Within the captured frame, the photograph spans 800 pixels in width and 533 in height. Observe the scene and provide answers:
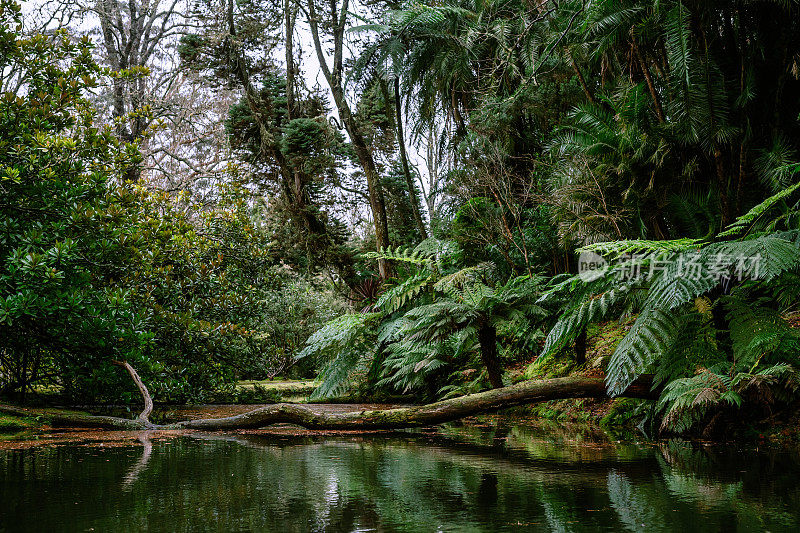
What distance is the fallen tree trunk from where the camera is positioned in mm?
3994

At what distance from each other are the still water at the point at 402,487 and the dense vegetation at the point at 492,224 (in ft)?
2.36

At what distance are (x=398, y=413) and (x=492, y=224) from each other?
3.99m

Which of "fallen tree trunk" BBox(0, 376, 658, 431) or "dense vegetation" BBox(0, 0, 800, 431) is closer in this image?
"dense vegetation" BBox(0, 0, 800, 431)

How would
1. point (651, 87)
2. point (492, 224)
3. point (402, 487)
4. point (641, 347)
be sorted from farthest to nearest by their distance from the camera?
point (492, 224)
point (651, 87)
point (641, 347)
point (402, 487)

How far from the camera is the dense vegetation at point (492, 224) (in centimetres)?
366

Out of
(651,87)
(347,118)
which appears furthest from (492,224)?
(347,118)

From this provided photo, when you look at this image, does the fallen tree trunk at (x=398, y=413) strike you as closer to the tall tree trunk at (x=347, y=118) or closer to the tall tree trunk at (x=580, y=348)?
the tall tree trunk at (x=580, y=348)

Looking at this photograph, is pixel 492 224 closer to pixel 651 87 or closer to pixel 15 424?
pixel 651 87

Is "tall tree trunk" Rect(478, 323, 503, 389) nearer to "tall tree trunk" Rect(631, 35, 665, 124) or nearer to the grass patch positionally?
"tall tree trunk" Rect(631, 35, 665, 124)

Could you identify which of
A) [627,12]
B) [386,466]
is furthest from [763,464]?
[627,12]

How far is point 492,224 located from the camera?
7750 millimetres

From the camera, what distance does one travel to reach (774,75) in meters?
4.73

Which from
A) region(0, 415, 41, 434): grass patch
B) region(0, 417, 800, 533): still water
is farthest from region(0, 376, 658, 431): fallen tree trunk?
region(0, 417, 800, 533): still water

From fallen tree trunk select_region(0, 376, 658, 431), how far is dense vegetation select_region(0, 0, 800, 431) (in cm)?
32
